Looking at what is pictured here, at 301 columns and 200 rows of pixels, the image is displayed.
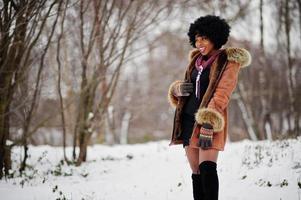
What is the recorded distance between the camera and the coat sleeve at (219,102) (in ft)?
11.2

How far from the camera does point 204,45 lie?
3730 mm

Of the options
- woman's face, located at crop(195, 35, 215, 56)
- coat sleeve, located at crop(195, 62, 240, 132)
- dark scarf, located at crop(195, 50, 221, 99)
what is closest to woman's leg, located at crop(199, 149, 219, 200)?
coat sleeve, located at crop(195, 62, 240, 132)

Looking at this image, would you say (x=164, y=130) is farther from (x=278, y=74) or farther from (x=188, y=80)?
(x=188, y=80)

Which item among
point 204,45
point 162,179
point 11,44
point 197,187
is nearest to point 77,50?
point 11,44

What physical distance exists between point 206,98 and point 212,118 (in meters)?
0.22

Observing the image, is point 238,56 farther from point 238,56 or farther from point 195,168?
point 195,168

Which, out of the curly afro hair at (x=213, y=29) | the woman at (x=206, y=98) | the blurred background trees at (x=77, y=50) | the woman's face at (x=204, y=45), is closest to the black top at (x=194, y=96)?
the woman at (x=206, y=98)

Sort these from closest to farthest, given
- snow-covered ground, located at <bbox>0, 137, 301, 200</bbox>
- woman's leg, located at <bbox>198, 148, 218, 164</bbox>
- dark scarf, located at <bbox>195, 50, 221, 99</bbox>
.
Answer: woman's leg, located at <bbox>198, 148, 218, 164</bbox> < dark scarf, located at <bbox>195, 50, 221, 99</bbox> < snow-covered ground, located at <bbox>0, 137, 301, 200</bbox>

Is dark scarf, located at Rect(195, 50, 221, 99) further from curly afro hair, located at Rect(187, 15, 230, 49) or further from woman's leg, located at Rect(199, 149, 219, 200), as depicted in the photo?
woman's leg, located at Rect(199, 149, 219, 200)

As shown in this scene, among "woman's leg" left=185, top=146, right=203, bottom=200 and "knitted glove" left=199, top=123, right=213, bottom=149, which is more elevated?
"knitted glove" left=199, top=123, right=213, bottom=149

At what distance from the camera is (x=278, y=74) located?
2778cm

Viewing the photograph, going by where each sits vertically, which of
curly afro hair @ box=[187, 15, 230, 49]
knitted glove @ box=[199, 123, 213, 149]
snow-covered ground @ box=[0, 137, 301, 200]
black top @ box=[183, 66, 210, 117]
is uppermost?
curly afro hair @ box=[187, 15, 230, 49]

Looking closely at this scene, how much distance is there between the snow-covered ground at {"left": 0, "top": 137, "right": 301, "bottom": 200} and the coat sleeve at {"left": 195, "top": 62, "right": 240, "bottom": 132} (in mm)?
1528

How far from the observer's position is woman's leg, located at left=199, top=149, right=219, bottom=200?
11.4 feet
